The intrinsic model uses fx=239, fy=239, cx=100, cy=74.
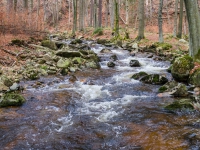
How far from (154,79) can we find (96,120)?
4.39 metres

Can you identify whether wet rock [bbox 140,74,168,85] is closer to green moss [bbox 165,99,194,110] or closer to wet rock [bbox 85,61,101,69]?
green moss [bbox 165,99,194,110]

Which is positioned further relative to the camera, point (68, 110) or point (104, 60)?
point (104, 60)

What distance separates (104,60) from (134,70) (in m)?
3.03

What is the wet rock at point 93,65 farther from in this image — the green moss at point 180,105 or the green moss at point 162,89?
the green moss at point 180,105

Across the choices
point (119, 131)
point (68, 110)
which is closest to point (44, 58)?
point (68, 110)

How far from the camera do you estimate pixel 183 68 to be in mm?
9578

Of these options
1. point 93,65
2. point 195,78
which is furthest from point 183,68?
point 93,65

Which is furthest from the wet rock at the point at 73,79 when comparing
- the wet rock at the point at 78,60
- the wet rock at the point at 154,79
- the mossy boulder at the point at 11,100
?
the mossy boulder at the point at 11,100

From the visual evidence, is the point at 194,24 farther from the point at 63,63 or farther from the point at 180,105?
the point at 63,63

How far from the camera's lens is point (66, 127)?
5770 millimetres

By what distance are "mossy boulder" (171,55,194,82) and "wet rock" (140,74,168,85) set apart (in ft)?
1.67

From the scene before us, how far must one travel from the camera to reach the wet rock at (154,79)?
9.62 m

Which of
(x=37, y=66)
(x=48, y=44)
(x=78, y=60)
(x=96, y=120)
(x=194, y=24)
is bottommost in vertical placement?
(x=96, y=120)

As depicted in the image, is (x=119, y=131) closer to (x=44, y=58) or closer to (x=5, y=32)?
(x=44, y=58)
